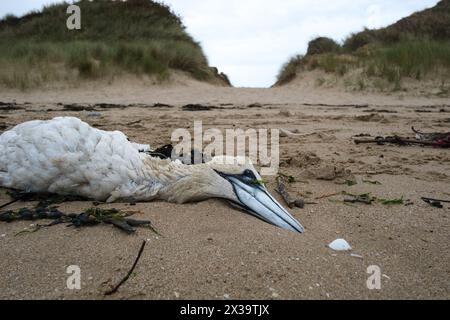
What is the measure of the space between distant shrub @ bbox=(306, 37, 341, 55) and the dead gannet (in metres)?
17.2

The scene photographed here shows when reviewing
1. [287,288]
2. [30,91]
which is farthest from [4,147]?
[30,91]

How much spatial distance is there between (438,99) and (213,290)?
1028 cm

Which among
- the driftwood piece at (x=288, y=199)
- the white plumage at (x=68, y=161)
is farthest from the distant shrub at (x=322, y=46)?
the white plumage at (x=68, y=161)

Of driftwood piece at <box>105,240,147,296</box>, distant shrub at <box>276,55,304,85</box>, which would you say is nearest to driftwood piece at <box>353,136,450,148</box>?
driftwood piece at <box>105,240,147,296</box>

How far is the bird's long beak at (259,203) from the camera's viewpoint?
7.81 ft

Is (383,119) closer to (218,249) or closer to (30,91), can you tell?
(218,249)

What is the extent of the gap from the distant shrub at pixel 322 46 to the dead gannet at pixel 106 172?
56.3 feet

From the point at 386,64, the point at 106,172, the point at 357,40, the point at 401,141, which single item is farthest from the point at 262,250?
A: the point at 357,40

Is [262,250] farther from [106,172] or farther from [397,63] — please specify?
[397,63]

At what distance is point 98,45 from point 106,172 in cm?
1321

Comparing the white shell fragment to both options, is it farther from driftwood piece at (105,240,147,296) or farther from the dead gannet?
driftwood piece at (105,240,147,296)

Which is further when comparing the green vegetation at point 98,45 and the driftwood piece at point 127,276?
the green vegetation at point 98,45

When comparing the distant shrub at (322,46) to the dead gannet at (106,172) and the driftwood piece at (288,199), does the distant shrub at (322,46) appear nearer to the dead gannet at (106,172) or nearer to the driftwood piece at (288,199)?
the driftwood piece at (288,199)

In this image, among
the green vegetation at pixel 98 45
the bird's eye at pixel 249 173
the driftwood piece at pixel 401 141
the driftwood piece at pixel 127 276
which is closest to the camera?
the driftwood piece at pixel 127 276
